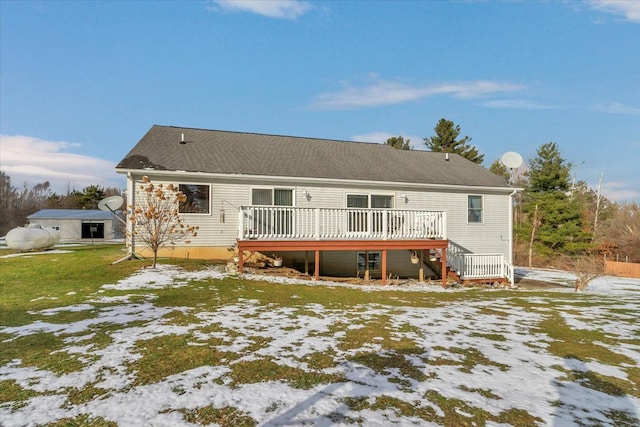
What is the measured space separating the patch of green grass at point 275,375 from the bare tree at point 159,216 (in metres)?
8.53

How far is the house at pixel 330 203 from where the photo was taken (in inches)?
451

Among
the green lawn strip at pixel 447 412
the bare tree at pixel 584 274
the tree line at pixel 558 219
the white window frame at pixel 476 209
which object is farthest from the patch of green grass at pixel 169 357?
the tree line at pixel 558 219

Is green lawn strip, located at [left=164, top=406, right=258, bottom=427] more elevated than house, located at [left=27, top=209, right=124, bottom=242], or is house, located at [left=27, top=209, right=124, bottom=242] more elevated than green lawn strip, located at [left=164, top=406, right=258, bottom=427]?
house, located at [left=27, top=209, right=124, bottom=242]

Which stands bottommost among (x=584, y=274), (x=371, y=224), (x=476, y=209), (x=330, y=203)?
(x=584, y=274)

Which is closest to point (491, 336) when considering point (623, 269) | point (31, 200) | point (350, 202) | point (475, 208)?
point (350, 202)

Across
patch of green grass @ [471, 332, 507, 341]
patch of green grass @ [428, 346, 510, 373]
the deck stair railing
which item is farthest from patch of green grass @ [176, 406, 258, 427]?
the deck stair railing

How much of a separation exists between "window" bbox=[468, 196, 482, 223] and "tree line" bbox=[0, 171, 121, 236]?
3800 cm

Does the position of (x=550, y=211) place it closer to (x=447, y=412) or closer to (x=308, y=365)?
(x=447, y=412)

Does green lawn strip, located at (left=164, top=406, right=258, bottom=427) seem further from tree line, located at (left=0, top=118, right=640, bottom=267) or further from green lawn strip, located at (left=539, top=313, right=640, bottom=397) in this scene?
tree line, located at (left=0, top=118, right=640, bottom=267)

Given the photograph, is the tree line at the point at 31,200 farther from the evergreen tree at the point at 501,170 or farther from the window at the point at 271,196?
the evergreen tree at the point at 501,170

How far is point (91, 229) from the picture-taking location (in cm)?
2727

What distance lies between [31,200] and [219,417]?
56.9 m

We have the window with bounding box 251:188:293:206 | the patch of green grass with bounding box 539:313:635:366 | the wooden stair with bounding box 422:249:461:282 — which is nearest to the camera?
the patch of green grass with bounding box 539:313:635:366

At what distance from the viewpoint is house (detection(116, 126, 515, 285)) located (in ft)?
37.6
